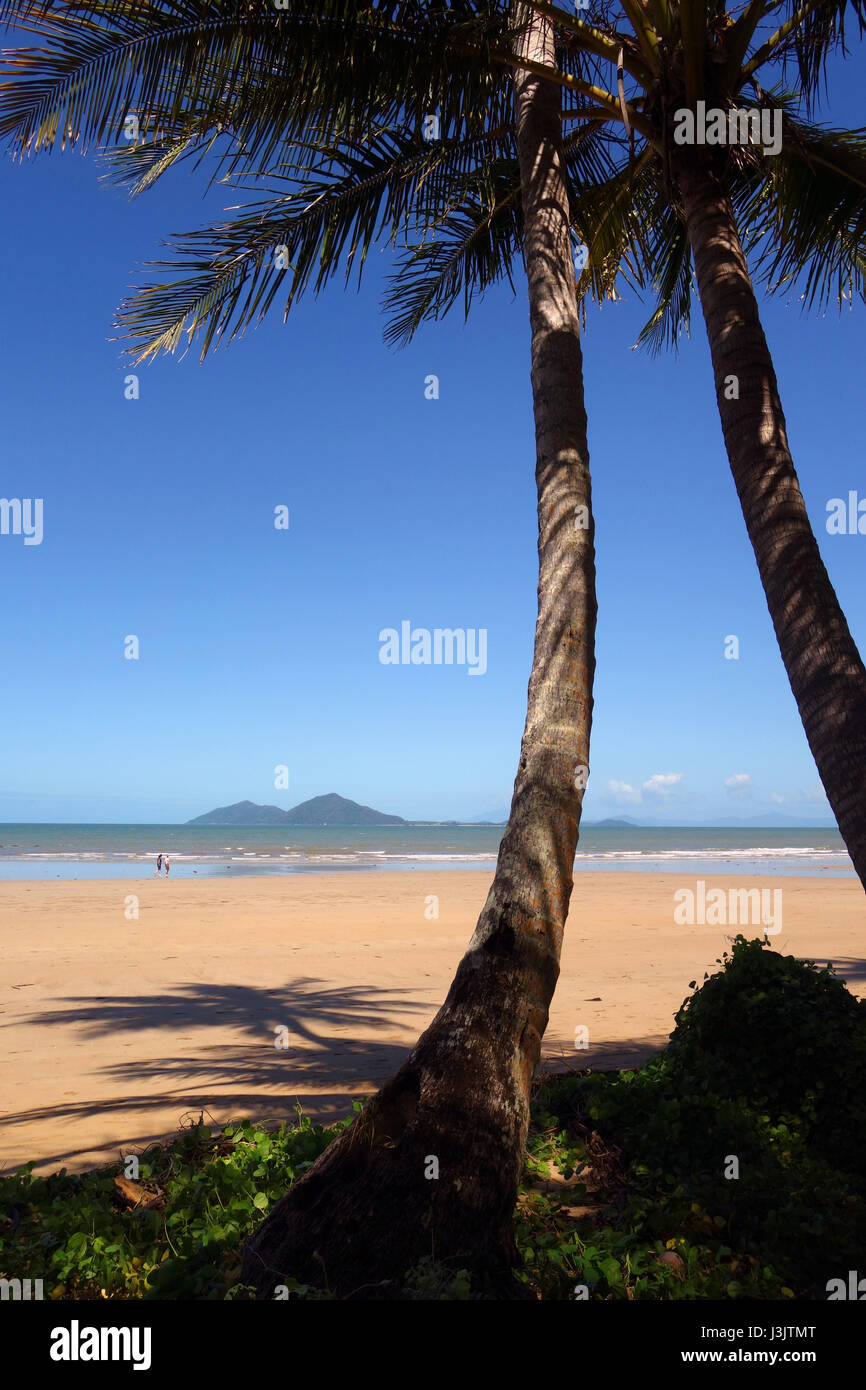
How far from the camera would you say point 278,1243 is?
9.36 feet

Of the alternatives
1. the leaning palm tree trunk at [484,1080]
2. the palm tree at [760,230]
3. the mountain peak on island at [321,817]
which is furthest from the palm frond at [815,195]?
the mountain peak on island at [321,817]

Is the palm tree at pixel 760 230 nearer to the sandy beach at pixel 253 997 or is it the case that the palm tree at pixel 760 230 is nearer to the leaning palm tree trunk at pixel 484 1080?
the leaning palm tree trunk at pixel 484 1080

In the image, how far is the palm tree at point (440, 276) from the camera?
9.42 feet

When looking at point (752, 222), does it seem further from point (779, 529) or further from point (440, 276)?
point (779, 529)

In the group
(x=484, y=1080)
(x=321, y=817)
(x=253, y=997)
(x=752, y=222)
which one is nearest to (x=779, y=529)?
(x=484, y=1080)

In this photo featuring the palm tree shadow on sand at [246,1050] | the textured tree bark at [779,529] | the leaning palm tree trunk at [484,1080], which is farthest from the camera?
the palm tree shadow on sand at [246,1050]

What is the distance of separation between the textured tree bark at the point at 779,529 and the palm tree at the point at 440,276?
2.90 ft

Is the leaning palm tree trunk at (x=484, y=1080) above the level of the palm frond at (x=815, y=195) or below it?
below

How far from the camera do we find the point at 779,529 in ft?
14.1

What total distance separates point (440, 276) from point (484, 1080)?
7.63m

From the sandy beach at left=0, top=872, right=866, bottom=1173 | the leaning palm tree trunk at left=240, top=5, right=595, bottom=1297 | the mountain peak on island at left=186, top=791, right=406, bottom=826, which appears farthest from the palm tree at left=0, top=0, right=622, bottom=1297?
the mountain peak on island at left=186, top=791, right=406, bottom=826

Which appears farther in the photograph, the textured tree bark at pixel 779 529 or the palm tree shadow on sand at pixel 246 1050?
the palm tree shadow on sand at pixel 246 1050

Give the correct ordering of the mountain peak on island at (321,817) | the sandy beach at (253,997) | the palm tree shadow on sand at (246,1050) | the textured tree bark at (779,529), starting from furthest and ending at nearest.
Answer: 1. the mountain peak on island at (321,817)
2. the sandy beach at (253,997)
3. the palm tree shadow on sand at (246,1050)
4. the textured tree bark at (779,529)
